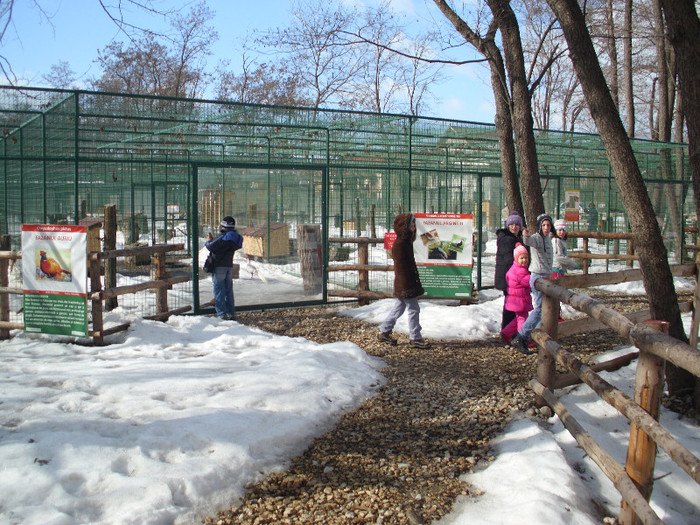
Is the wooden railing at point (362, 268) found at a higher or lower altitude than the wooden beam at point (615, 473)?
higher

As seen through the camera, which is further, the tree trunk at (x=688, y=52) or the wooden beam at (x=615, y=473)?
the tree trunk at (x=688, y=52)

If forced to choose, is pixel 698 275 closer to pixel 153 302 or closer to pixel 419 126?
pixel 419 126

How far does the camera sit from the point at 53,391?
544 centimetres

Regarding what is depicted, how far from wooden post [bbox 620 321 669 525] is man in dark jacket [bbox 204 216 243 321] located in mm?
6916

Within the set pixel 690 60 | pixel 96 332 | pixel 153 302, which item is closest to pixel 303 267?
pixel 153 302

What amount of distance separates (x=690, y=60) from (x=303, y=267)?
6790 millimetres

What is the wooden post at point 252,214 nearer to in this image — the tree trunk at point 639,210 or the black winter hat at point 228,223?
the black winter hat at point 228,223

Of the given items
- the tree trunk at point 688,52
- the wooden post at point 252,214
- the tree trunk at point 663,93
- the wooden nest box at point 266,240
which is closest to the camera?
the tree trunk at point 688,52

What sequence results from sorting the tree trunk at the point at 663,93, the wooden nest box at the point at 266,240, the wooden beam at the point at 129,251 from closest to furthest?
1. the wooden beam at the point at 129,251
2. the wooden nest box at the point at 266,240
3. the tree trunk at the point at 663,93

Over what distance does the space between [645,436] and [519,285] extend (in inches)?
183

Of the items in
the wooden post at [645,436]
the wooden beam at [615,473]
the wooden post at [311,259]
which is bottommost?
the wooden beam at [615,473]

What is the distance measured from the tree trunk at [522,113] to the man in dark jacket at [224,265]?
440 cm

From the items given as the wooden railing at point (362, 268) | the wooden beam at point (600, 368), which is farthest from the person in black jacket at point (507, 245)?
the wooden railing at point (362, 268)

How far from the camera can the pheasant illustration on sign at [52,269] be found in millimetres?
7383
